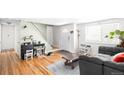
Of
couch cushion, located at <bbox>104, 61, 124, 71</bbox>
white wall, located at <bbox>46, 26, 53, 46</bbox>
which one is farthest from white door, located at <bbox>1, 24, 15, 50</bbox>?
couch cushion, located at <bbox>104, 61, 124, 71</bbox>

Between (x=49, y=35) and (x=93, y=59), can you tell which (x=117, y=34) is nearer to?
(x=93, y=59)

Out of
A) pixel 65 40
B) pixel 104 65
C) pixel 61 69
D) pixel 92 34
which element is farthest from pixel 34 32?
pixel 104 65

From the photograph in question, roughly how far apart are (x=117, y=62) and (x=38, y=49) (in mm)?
1129

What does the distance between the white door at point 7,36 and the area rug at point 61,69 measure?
2.06 feet

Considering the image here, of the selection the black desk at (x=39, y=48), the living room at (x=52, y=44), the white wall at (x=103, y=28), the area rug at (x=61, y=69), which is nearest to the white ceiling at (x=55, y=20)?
the living room at (x=52, y=44)

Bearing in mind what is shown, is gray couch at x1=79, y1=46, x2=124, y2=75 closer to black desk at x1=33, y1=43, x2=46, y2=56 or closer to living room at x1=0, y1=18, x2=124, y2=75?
living room at x1=0, y1=18, x2=124, y2=75

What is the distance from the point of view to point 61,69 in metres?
1.67

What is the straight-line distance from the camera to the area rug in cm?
162

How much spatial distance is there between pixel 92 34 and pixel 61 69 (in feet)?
2.17

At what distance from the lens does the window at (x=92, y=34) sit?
5.10ft

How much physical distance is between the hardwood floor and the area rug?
0.06 meters
